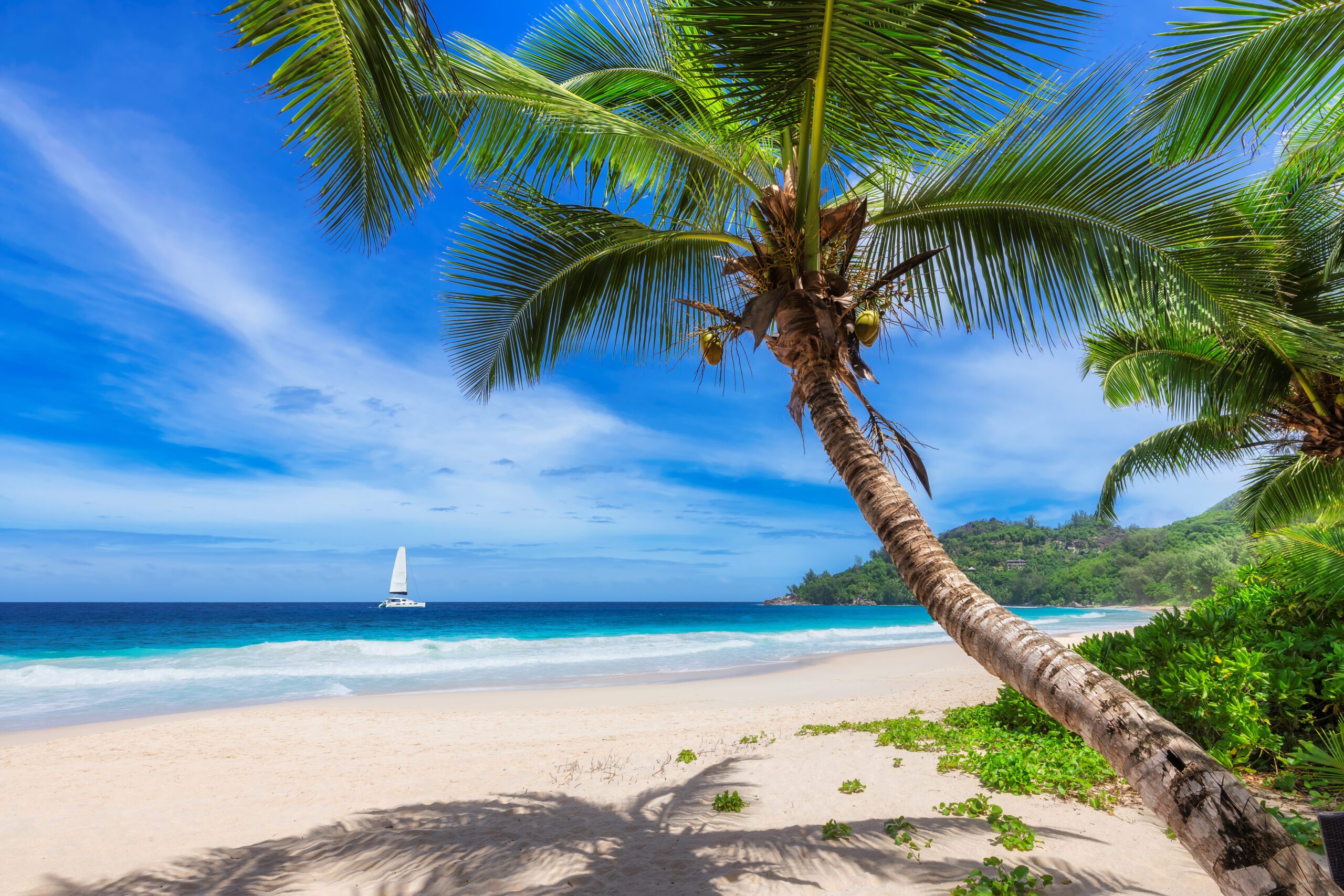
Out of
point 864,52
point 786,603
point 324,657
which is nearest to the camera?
point 864,52

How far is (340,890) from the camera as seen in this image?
3.57 meters

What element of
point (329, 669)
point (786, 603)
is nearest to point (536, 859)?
point (329, 669)

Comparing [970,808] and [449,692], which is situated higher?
[970,808]

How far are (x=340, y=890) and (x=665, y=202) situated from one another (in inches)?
181

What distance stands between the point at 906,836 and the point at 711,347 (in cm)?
315

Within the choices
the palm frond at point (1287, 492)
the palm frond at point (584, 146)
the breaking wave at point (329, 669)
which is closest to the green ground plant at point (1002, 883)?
the palm frond at point (584, 146)

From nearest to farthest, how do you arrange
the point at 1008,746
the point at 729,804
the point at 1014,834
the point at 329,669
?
the point at 1014,834
the point at 729,804
the point at 1008,746
the point at 329,669

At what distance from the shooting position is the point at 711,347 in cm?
428

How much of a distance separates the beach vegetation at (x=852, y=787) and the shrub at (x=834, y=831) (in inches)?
29.4

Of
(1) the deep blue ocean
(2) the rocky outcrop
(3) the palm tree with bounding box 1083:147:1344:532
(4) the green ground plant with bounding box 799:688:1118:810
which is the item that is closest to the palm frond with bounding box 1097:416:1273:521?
(3) the palm tree with bounding box 1083:147:1344:532

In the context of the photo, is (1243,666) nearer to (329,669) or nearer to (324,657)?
(329,669)

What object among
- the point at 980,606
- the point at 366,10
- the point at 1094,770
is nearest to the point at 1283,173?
the point at 1094,770

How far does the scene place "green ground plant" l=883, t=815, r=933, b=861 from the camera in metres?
3.69

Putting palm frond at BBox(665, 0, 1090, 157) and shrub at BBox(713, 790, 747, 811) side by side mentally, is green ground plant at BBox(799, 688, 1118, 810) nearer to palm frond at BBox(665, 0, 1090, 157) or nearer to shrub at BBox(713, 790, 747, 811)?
shrub at BBox(713, 790, 747, 811)
